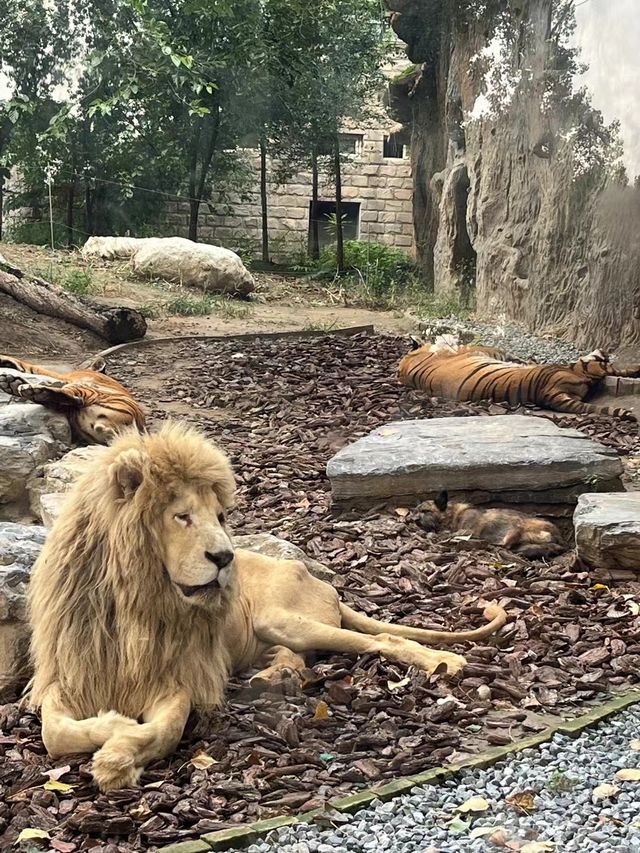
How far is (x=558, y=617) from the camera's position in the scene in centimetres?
427

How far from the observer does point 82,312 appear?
859cm

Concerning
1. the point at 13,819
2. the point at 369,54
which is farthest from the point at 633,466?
the point at 13,819

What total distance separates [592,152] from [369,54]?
6.11ft

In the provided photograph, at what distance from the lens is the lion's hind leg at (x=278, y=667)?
3.45 meters

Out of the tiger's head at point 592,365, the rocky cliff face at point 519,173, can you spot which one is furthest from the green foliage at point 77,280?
the tiger's head at point 592,365

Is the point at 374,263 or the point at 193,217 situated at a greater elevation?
the point at 193,217

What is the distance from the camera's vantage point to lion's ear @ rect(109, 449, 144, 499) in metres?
3.08

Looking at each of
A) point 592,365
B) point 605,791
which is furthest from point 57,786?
point 592,365

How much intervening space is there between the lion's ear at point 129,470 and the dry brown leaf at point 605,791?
1539 mm

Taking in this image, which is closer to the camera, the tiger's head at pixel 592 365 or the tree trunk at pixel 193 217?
the tree trunk at pixel 193 217

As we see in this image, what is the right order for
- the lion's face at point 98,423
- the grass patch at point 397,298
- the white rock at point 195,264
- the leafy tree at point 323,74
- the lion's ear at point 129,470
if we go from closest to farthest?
the lion's ear at point 129,470 < the lion's face at point 98,423 < the leafy tree at point 323,74 < the white rock at point 195,264 < the grass patch at point 397,298

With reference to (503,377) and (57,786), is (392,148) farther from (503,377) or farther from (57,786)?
(57,786)

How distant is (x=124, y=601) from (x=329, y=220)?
196 inches

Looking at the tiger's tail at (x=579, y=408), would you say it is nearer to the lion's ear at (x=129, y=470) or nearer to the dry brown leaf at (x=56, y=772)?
the lion's ear at (x=129, y=470)
